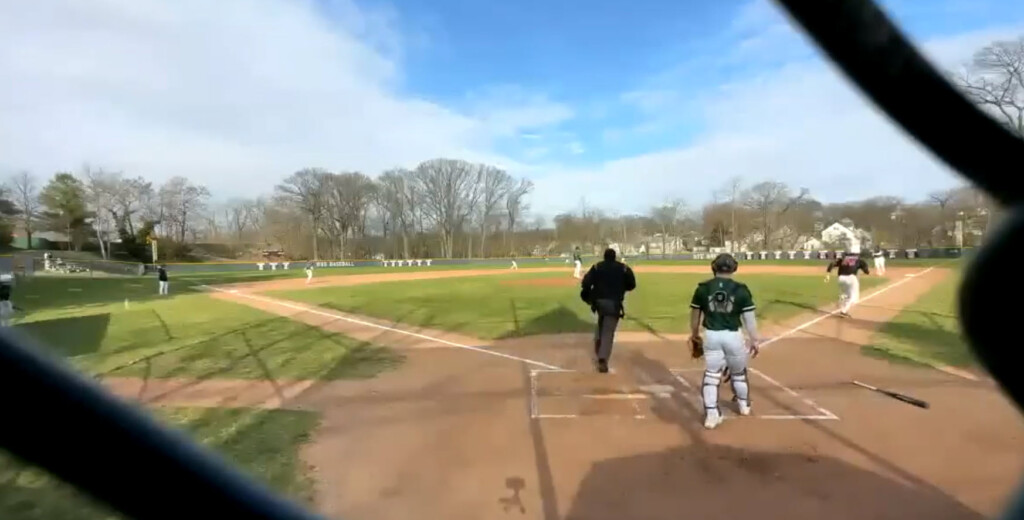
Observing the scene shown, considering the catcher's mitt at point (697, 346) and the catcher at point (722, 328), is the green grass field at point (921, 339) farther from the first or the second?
the catcher's mitt at point (697, 346)

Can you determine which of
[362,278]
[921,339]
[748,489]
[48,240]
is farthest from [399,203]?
[748,489]

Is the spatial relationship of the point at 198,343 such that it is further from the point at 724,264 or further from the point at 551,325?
the point at 724,264

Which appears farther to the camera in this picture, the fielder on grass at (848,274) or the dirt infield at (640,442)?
the fielder on grass at (848,274)

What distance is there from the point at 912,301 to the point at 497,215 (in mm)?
75453

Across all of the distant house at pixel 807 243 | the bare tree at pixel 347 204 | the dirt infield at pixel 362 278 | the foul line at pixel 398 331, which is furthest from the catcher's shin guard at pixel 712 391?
the distant house at pixel 807 243

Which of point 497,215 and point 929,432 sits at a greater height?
point 497,215

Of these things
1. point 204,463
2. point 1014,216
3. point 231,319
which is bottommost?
point 231,319

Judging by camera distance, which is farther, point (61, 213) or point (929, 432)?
point (61, 213)

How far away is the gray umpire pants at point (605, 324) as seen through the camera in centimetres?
931

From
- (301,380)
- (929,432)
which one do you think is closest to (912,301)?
(929,432)

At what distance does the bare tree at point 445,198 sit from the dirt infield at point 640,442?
77882 mm

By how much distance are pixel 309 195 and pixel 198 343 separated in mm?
69413

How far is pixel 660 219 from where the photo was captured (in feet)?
300

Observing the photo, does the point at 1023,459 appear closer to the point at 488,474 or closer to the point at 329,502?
the point at 488,474
